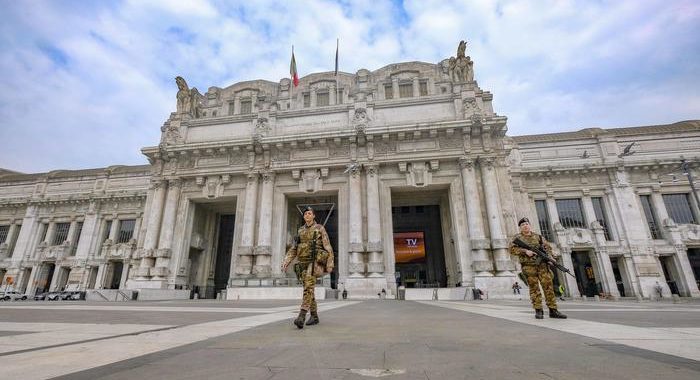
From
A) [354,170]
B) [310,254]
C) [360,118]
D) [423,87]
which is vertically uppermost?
[423,87]

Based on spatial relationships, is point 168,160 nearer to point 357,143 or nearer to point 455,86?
point 357,143

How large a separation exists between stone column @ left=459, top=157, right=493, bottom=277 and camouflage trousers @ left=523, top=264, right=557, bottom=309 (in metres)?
12.9

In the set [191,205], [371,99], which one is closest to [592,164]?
[371,99]

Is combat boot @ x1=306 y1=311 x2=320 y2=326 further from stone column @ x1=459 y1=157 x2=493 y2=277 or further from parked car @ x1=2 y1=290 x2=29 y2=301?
parked car @ x1=2 y1=290 x2=29 y2=301

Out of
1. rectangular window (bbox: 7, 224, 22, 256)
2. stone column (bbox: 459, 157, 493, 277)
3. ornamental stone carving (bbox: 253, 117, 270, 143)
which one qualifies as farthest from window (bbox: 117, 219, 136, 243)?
stone column (bbox: 459, 157, 493, 277)

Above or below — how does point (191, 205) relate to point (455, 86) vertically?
below

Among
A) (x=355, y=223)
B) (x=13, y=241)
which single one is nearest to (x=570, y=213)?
(x=355, y=223)

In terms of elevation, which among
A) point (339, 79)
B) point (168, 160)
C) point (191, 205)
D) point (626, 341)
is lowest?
point (626, 341)

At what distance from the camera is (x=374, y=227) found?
19109 mm

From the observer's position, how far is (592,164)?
84.9 ft

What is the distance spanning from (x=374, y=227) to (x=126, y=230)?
91.7ft

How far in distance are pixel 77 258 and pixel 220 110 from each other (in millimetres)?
20855

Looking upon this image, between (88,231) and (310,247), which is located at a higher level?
(88,231)

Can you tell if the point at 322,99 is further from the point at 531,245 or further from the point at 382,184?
the point at 531,245
